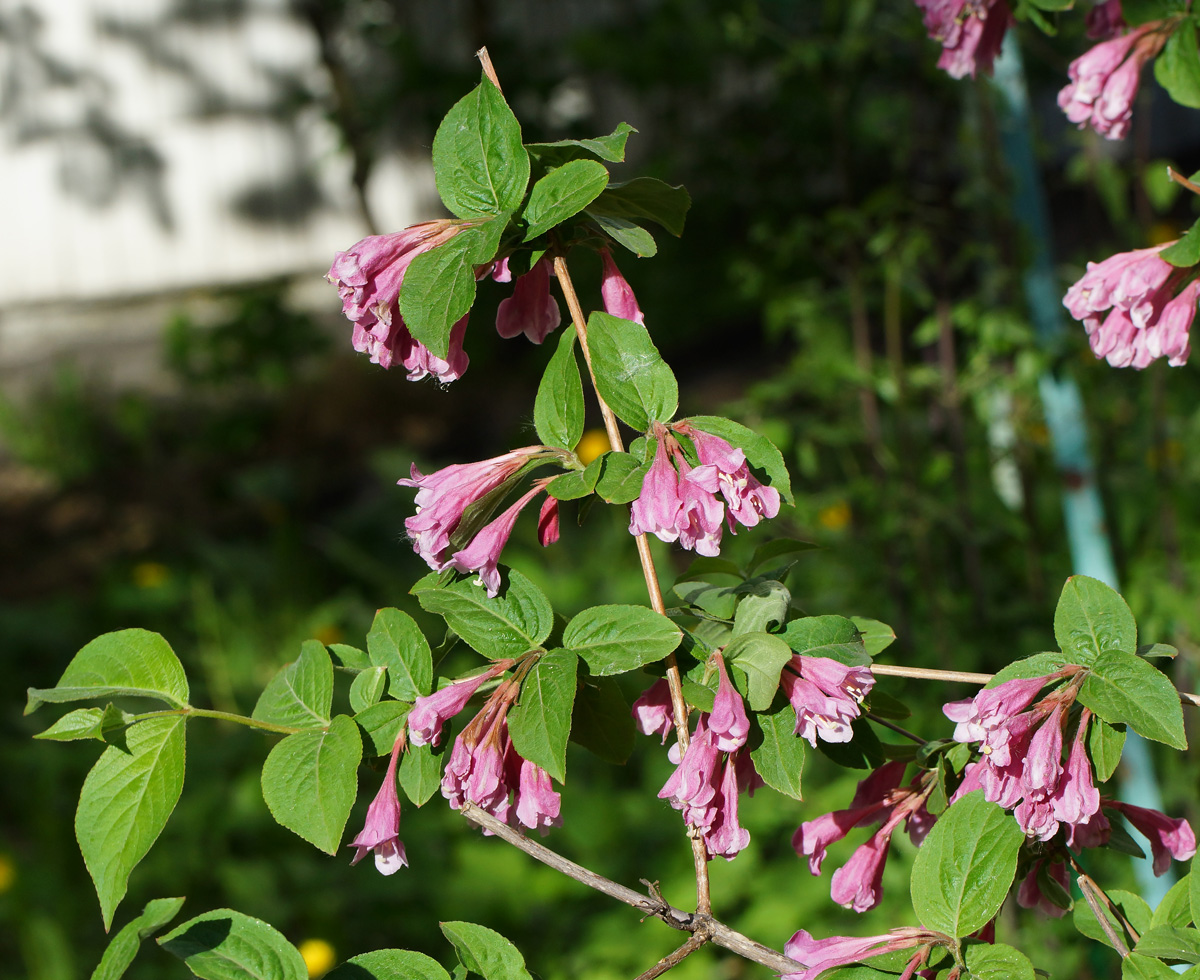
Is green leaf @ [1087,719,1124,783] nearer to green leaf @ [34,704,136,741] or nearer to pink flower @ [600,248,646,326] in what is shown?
pink flower @ [600,248,646,326]

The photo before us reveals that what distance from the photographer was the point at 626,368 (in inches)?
26.0

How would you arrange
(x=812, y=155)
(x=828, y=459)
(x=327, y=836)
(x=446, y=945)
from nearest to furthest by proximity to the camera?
(x=327, y=836), (x=446, y=945), (x=828, y=459), (x=812, y=155)

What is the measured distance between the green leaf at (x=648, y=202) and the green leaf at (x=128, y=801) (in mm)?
388

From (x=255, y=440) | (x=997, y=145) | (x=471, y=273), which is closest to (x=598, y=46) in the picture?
(x=255, y=440)

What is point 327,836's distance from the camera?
1.95 ft

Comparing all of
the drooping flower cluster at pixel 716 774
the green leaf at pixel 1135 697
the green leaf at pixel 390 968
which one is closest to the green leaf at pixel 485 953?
the green leaf at pixel 390 968

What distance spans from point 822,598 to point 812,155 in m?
2.04

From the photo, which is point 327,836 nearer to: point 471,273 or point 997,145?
point 471,273

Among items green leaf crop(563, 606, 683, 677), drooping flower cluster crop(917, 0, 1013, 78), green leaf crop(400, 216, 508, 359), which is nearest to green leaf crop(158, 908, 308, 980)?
green leaf crop(563, 606, 683, 677)

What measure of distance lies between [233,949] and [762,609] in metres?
0.34

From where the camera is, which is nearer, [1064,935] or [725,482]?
[725,482]

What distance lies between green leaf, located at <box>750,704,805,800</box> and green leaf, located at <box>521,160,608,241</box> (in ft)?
1.00

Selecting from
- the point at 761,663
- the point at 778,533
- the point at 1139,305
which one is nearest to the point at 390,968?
the point at 761,663

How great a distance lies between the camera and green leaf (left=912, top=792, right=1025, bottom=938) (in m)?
0.61
